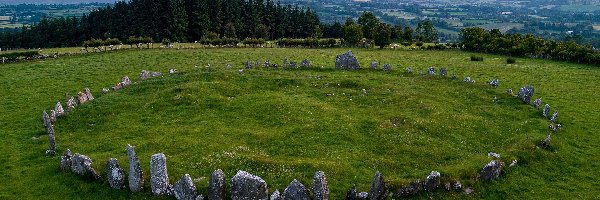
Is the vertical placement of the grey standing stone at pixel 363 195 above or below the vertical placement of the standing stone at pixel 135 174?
below

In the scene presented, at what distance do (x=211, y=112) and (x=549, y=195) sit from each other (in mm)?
20339

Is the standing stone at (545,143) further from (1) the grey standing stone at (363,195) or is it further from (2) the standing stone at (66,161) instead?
(2) the standing stone at (66,161)

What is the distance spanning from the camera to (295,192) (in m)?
18.9

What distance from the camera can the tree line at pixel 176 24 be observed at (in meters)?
93.8

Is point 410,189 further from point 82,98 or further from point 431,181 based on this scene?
point 82,98

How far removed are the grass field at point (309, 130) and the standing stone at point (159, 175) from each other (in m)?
0.68

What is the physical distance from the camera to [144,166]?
23.5 metres

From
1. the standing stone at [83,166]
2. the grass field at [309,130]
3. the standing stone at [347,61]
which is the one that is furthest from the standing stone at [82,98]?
the standing stone at [347,61]

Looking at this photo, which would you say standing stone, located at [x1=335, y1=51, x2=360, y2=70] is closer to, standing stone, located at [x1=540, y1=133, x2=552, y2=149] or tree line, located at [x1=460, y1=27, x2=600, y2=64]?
standing stone, located at [x1=540, y1=133, x2=552, y2=149]

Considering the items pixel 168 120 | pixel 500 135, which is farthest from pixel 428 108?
pixel 168 120

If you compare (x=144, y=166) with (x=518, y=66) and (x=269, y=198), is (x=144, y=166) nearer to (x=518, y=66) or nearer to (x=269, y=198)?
(x=269, y=198)

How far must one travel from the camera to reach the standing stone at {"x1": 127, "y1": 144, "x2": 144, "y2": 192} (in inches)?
822

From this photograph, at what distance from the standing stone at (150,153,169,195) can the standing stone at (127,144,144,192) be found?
597mm

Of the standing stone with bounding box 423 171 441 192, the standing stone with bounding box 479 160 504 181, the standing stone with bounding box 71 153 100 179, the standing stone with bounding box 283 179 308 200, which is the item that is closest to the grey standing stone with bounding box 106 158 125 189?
the standing stone with bounding box 71 153 100 179
